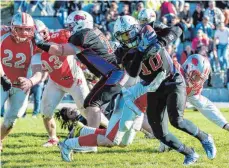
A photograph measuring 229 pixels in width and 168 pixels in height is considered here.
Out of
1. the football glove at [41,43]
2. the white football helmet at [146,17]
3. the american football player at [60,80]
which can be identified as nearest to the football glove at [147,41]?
the football glove at [41,43]

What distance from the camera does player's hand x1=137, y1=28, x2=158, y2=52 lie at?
5.88 metres

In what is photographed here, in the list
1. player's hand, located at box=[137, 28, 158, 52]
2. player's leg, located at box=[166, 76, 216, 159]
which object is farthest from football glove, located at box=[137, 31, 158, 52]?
player's leg, located at box=[166, 76, 216, 159]

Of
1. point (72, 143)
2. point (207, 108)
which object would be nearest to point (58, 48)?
point (72, 143)

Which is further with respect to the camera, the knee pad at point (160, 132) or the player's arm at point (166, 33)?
the knee pad at point (160, 132)

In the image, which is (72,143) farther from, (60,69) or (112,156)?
(60,69)

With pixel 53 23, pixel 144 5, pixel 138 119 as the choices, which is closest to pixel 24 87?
pixel 138 119

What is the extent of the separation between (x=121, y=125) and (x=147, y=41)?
84 cm

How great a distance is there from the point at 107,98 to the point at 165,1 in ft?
29.8

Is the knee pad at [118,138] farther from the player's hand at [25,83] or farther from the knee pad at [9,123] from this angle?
the knee pad at [9,123]

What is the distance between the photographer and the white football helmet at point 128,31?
6.07 meters

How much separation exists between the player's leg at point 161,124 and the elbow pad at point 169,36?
1.88ft

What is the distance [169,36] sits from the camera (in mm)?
6133

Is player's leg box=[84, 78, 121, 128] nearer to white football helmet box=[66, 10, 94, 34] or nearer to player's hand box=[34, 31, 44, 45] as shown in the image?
white football helmet box=[66, 10, 94, 34]

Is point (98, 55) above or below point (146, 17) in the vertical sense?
above
